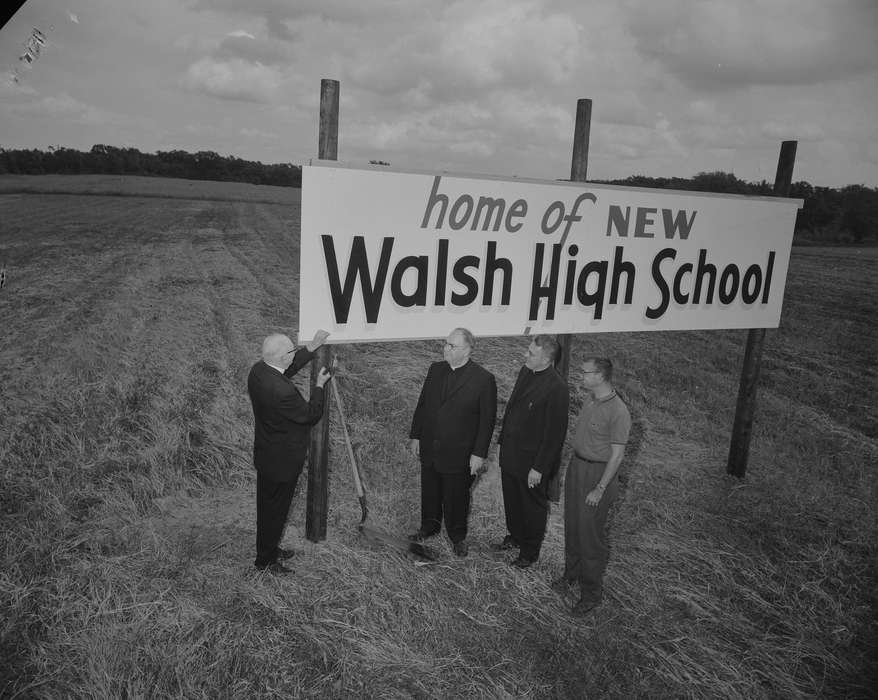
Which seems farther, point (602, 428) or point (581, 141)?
point (581, 141)

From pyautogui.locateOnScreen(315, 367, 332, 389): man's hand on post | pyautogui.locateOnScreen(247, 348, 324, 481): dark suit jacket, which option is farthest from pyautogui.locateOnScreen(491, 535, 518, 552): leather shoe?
pyautogui.locateOnScreen(315, 367, 332, 389): man's hand on post

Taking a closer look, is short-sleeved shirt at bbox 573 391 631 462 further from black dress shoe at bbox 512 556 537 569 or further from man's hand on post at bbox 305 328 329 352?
man's hand on post at bbox 305 328 329 352

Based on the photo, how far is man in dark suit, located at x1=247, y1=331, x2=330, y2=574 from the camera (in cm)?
458

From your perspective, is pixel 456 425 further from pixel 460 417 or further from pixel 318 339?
pixel 318 339

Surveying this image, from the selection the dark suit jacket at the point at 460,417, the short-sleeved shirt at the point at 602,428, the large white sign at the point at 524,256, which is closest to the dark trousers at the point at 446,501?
the dark suit jacket at the point at 460,417

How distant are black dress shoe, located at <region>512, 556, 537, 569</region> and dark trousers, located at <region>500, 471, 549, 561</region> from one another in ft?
0.06

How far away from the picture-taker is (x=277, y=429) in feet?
15.5

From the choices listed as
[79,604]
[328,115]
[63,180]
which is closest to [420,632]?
[79,604]

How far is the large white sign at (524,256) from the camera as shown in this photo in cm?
483

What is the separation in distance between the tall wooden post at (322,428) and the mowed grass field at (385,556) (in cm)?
23

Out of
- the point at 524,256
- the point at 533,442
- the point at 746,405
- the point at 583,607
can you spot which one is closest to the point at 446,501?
the point at 533,442

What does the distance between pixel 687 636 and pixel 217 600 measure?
Result: 345 centimetres

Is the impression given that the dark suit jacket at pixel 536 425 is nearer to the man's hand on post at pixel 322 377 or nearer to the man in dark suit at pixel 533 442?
the man in dark suit at pixel 533 442

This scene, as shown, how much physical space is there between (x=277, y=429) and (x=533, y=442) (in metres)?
2.05
